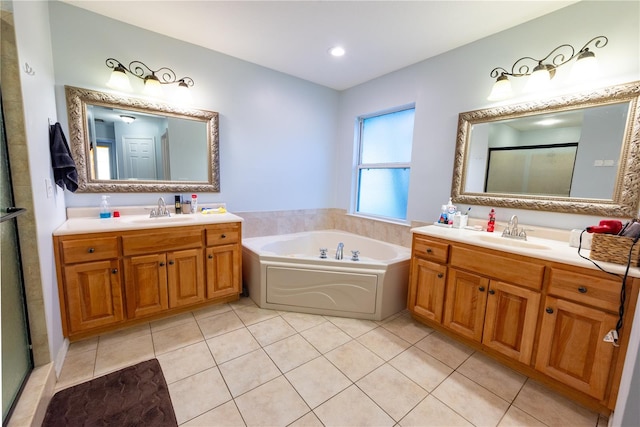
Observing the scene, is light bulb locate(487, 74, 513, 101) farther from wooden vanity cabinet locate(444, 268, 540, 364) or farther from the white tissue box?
wooden vanity cabinet locate(444, 268, 540, 364)

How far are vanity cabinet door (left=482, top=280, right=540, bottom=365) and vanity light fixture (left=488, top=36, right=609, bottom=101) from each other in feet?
4.76

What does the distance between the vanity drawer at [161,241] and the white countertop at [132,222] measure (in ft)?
0.19

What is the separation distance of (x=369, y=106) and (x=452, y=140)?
112 cm

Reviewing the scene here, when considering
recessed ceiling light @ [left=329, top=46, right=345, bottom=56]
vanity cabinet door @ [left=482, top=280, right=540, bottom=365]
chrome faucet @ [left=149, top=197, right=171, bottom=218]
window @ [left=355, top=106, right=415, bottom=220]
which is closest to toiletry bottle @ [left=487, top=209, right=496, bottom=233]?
vanity cabinet door @ [left=482, top=280, right=540, bottom=365]

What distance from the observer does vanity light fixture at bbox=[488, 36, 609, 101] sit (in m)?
1.65

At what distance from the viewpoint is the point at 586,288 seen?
1371mm

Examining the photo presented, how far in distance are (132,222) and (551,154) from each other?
320cm

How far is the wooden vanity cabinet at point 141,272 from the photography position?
1.73 m

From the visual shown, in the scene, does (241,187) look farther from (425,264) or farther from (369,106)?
(425,264)

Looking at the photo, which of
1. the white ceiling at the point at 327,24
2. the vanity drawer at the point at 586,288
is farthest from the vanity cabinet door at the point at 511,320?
the white ceiling at the point at 327,24

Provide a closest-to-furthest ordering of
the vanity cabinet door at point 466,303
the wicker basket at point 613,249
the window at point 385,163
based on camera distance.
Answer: the wicker basket at point 613,249, the vanity cabinet door at point 466,303, the window at point 385,163

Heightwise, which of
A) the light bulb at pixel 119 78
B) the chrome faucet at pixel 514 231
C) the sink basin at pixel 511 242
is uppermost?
the light bulb at pixel 119 78

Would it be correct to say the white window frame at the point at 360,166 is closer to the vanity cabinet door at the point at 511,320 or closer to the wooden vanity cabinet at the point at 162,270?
the vanity cabinet door at the point at 511,320

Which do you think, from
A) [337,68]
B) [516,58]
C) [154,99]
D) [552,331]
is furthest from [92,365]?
[516,58]
